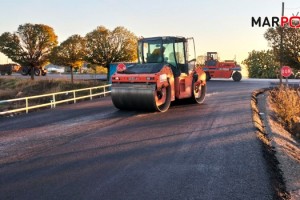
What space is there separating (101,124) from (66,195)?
19.6 ft

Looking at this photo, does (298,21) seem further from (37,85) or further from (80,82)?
(37,85)

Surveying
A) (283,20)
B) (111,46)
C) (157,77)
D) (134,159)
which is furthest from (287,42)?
(134,159)

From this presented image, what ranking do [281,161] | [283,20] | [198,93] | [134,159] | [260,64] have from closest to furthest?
[134,159], [281,161], [198,93], [283,20], [260,64]

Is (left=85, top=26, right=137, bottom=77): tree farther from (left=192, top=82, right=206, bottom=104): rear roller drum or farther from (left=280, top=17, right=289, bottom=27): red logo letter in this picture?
(left=192, top=82, right=206, bottom=104): rear roller drum

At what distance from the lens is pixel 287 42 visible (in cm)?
3256

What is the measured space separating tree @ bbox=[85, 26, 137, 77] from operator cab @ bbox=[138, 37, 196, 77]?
977 inches

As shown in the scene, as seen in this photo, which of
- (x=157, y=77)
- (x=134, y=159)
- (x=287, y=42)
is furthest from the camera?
(x=287, y=42)

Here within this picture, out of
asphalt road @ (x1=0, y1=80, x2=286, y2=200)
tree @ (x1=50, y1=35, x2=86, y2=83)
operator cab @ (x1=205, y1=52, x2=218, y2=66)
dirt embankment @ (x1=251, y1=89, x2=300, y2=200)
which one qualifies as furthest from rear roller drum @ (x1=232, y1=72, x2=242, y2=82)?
dirt embankment @ (x1=251, y1=89, x2=300, y2=200)

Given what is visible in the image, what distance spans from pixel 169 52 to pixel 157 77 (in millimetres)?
2104

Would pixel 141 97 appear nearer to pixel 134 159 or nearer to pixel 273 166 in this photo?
pixel 134 159

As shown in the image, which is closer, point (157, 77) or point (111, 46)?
point (157, 77)

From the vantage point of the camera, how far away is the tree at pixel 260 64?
177 feet

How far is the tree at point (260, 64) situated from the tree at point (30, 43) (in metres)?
29.1

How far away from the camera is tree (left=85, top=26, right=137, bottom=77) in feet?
131
